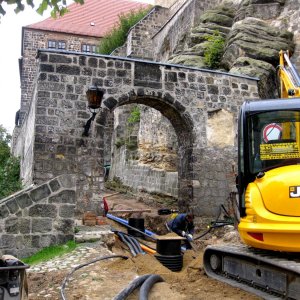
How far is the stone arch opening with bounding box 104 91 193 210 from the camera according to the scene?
11516 millimetres

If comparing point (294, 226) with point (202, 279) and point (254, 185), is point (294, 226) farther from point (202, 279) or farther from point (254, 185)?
point (202, 279)

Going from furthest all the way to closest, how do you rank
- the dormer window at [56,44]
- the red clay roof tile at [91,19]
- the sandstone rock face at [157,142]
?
the red clay roof tile at [91,19] < the dormer window at [56,44] < the sandstone rock face at [157,142]

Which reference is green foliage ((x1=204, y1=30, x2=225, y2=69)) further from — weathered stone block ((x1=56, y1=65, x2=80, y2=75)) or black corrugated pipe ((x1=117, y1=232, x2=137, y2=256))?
black corrugated pipe ((x1=117, y1=232, x2=137, y2=256))

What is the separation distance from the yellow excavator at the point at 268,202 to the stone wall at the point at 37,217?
3137 mm

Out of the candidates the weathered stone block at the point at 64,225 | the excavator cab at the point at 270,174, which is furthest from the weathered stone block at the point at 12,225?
the excavator cab at the point at 270,174

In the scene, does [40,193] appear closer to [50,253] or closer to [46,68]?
[50,253]

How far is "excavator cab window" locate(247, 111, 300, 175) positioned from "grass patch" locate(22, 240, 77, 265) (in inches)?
147

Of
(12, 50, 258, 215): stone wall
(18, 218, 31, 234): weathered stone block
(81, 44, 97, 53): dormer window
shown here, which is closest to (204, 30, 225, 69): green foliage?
(12, 50, 258, 215): stone wall

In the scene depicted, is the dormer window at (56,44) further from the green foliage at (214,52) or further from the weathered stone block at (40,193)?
the weathered stone block at (40,193)

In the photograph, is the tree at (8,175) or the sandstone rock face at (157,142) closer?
the tree at (8,175)

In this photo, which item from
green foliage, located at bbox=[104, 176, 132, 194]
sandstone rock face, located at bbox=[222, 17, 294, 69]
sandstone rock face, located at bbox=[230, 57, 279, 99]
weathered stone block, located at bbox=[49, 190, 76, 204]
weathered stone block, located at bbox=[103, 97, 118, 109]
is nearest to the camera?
weathered stone block, located at bbox=[49, 190, 76, 204]

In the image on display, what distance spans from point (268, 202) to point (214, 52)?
11.8m

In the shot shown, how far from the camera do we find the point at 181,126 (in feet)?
40.5

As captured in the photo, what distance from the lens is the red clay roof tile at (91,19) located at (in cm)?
3512
